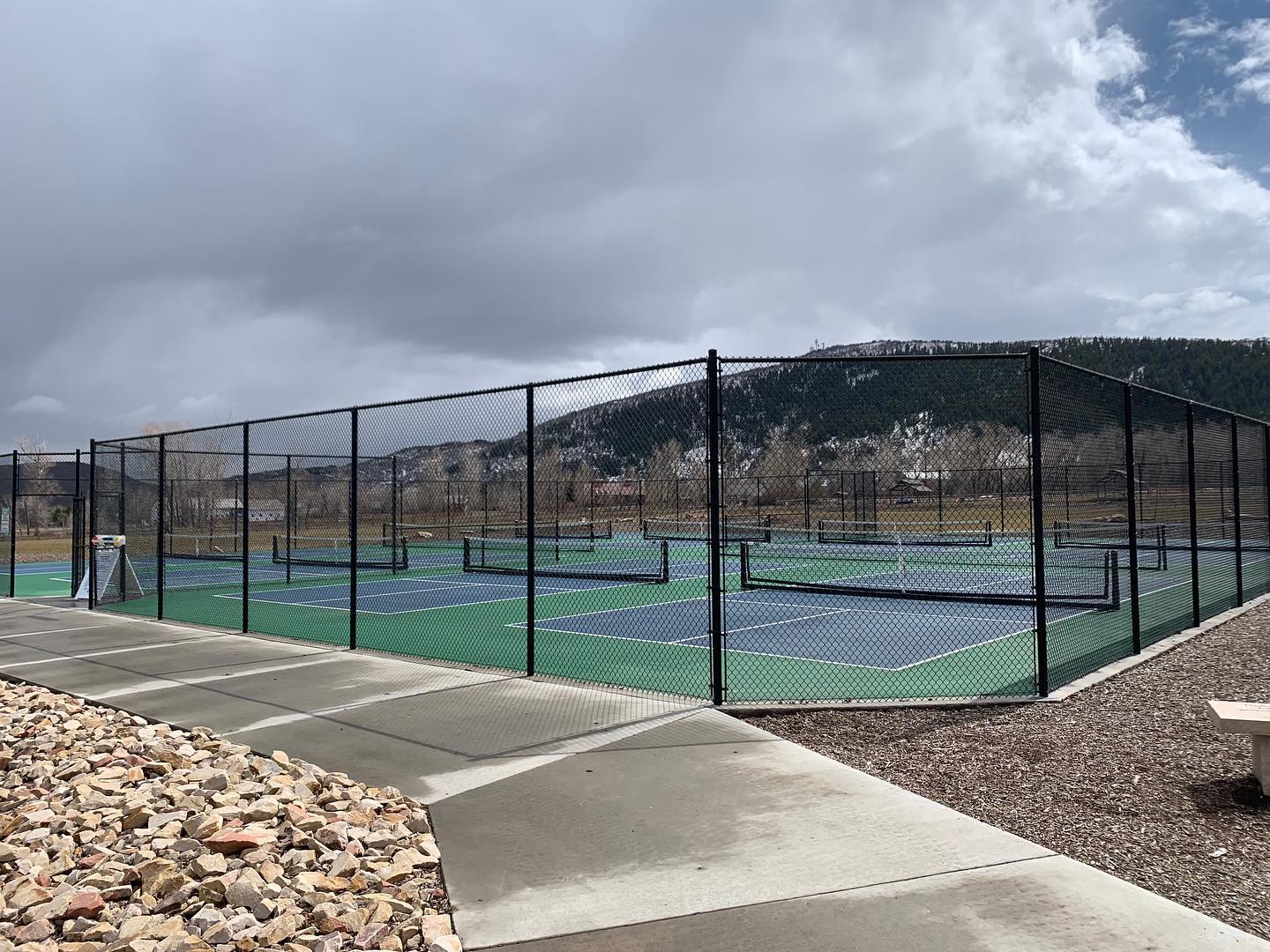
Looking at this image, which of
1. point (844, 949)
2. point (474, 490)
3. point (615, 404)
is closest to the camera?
point (844, 949)

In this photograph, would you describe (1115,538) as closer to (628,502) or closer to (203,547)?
(628,502)

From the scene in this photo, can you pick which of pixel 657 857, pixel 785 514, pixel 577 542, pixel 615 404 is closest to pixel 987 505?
pixel 785 514

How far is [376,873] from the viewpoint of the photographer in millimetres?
3773

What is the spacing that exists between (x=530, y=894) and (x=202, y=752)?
2.97 m

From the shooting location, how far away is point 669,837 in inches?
163

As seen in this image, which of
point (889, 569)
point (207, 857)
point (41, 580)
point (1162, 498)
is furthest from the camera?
point (1162, 498)

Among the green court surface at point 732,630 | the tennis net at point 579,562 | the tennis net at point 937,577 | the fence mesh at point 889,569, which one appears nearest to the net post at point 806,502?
the tennis net at point 937,577

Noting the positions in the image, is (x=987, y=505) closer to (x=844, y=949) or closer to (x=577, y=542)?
(x=577, y=542)

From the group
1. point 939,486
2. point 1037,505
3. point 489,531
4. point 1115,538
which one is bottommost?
point 1115,538

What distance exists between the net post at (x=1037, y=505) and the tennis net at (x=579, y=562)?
1051 centimetres

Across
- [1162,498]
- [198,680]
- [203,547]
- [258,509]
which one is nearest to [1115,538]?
[1162,498]

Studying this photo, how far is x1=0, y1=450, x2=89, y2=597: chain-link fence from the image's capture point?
55.3 feet

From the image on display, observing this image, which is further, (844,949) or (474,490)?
(474,490)

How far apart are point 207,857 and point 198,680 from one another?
5006mm
